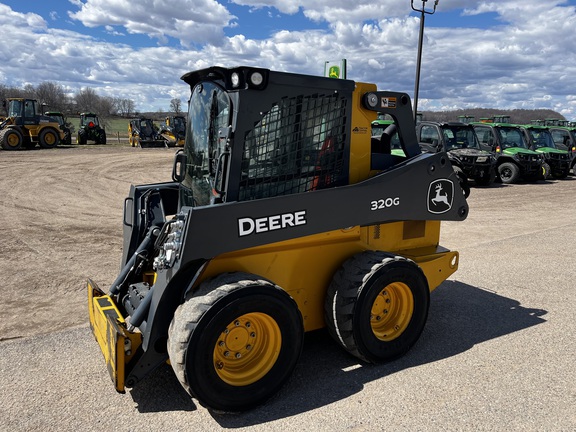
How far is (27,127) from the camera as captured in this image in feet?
87.1

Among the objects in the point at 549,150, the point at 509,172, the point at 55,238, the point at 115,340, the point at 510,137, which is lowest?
the point at 55,238

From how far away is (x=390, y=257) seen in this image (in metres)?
4.27

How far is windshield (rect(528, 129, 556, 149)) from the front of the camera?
64.7ft

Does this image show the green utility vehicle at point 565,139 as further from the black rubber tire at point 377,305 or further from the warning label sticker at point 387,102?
the black rubber tire at point 377,305

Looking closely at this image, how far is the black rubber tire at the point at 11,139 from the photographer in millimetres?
25125

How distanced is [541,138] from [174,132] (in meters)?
22.2

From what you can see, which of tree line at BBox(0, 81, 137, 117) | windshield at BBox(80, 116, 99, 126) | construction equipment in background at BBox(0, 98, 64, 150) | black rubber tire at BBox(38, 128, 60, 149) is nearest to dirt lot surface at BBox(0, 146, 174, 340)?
construction equipment in background at BBox(0, 98, 64, 150)

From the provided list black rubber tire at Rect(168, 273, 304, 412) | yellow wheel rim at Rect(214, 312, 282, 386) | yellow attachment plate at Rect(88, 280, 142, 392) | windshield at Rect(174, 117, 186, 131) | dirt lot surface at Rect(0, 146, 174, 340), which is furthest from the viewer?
windshield at Rect(174, 117, 186, 131)

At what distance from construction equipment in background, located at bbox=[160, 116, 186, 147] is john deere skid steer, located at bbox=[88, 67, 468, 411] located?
1132 inches

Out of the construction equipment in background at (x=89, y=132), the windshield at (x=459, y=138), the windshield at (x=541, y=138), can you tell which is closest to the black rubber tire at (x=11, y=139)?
the construction equipment in background at (x=89, y=132)

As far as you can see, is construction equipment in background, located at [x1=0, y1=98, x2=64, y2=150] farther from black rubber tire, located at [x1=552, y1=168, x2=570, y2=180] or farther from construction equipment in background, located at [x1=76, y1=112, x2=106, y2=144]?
black rubber tire, located at [x1=552, y1=168, x2=570, y2=180]

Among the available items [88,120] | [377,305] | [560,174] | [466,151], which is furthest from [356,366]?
[88,120]

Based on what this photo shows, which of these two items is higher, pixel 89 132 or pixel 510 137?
pixel 510 137

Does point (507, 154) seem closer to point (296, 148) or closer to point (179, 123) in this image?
point (296, 148)
